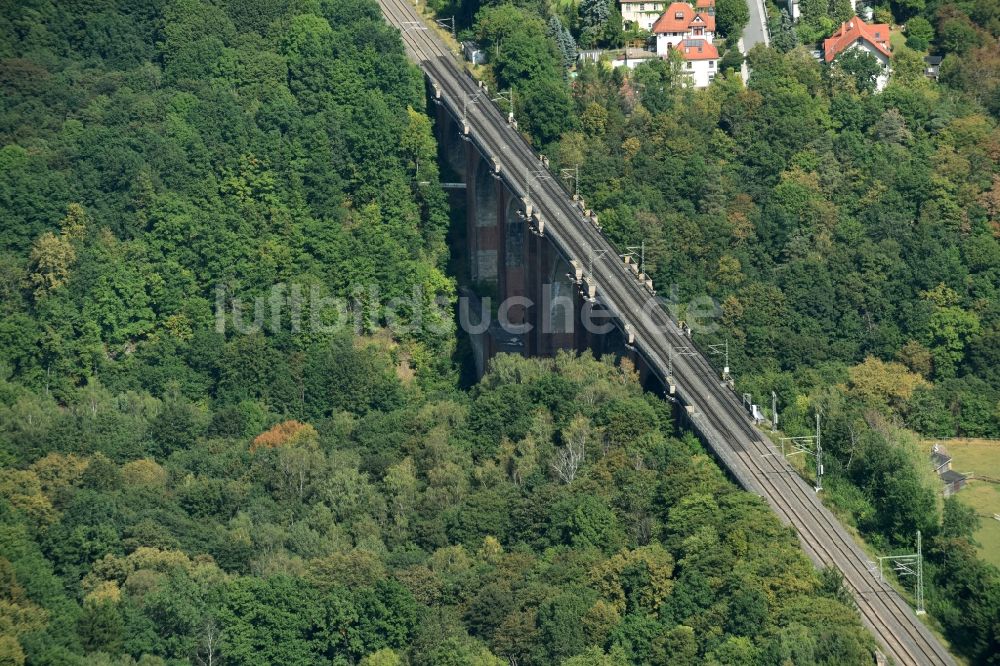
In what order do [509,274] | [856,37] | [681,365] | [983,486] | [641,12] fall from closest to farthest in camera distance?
1. [983,486]
2. [681,365]
3. [509,274]
4. [856,37]
5. [641,12]

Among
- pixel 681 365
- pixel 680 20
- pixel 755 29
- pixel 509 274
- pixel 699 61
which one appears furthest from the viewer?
pixel 755 29

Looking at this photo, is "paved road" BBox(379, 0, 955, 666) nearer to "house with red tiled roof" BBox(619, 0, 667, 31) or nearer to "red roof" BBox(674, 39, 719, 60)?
"house with red tiled roof" BBox(619, 0, 667, 31)

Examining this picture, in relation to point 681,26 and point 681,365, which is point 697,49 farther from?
point 681,365

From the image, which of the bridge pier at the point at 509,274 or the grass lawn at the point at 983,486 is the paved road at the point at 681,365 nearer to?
the bridge pier at the point at 509,274

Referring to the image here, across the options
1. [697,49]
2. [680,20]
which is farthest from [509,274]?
[680,20]

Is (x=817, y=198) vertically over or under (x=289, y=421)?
over

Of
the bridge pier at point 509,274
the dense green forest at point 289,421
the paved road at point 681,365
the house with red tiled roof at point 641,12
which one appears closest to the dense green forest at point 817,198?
the paved road at point 681,365
